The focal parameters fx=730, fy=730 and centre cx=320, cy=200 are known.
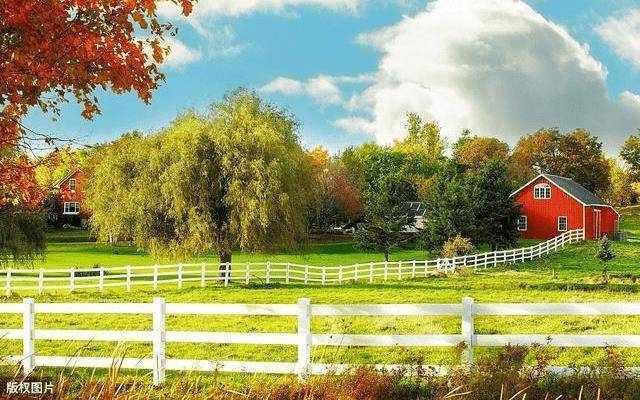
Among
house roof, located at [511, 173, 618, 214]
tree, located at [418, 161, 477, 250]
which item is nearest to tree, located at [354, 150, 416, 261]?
tree, located at [418, 161, 477, 250]

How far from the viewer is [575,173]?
83875mm

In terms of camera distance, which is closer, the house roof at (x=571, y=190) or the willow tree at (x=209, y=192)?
the willow tree at (x=209, y=192)

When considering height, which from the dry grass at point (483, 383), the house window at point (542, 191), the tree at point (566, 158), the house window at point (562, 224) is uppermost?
the tree at point (566, 158)

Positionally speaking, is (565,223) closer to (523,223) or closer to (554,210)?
(554,210)

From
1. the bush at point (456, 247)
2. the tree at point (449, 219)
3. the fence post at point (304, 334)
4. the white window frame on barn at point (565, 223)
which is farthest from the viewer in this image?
the white window frame on barn at point (565, 223)

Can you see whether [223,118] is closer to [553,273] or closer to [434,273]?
[434,273]

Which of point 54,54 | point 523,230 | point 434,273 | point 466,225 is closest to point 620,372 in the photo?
point 54,54

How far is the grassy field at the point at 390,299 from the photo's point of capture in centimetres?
1424

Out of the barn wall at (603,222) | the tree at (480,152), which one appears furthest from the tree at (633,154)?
the barn wall at (603,222)

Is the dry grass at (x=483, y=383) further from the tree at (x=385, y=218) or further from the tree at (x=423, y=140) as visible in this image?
the tree at (x=423, y=140)

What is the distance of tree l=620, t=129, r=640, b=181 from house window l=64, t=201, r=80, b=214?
67.4 m

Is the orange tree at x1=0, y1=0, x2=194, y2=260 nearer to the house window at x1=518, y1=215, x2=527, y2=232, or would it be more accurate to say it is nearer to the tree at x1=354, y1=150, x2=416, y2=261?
the tree at x1=354, y1=150, x2=416, y2=261

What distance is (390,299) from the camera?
87.3 feet

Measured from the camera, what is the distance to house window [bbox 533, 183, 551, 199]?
201 ft
